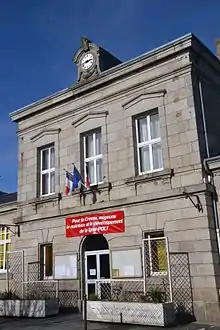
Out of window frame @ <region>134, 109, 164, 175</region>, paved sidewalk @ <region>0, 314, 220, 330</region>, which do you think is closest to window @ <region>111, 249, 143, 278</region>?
paved sidewalk @ <region>0, 314, 220, 330</region>

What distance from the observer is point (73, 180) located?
14.8 m

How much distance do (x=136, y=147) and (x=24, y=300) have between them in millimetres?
6721

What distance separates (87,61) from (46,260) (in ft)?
27.4

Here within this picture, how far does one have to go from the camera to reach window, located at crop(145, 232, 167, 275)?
1241 cm

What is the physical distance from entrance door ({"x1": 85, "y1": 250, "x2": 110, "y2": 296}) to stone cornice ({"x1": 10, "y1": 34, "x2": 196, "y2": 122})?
651cm

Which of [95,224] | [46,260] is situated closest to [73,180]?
[95,224]

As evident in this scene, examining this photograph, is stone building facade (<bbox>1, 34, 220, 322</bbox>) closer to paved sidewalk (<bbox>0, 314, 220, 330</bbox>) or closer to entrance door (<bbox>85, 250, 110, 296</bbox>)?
entrance door (<bbox>85, 250, 110, 296</bbox>)

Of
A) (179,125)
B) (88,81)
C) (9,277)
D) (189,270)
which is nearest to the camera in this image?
(189,270)

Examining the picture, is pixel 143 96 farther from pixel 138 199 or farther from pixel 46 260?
pixel 46 260

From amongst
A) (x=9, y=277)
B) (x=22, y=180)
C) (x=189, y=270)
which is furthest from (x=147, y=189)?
(x=9, y=277)

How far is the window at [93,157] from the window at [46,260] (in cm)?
327

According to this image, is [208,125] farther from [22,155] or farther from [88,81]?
[22,155]

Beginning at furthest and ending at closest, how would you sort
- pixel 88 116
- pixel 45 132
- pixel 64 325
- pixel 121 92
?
pixel 45 132, pixel 88 116, pixel 121 92, pixel 64 325

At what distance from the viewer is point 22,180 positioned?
17.4 meters
